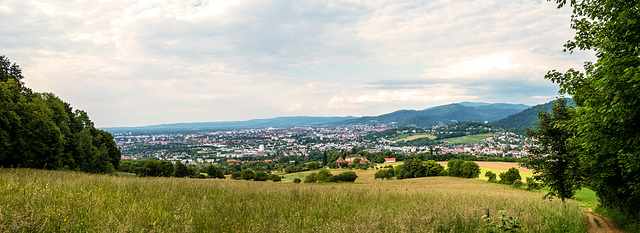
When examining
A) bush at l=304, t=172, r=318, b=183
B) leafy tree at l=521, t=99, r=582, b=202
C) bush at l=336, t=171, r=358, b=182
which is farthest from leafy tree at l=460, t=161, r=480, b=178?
leafy tree at l=521, t=99, r=582, b=202

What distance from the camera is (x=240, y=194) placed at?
6.78 m

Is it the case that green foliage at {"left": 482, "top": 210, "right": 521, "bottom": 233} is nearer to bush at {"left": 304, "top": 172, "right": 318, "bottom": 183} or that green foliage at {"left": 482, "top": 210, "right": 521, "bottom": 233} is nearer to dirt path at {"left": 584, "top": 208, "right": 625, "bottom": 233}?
dirt path at {"left": 584, "top": 208, "right": 625, "bottom": 233}

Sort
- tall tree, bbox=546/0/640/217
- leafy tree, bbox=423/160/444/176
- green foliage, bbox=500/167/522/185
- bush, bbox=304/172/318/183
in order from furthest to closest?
leafy tree, bbox=423/160/444/176 < bush, bbox=304/172/318/183 < green foliage, bbox=500/167/522/185 < tall tree, bbox=546/0/640/217

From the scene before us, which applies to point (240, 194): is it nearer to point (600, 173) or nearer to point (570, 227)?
point (570, 227)

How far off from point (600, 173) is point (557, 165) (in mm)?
3999

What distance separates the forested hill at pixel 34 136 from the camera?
80.8 ft

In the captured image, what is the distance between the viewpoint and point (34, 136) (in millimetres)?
27078

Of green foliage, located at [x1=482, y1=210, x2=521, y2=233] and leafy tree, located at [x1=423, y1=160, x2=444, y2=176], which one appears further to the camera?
leafy tree, located at [x1=423, y1=160, x2=444, y2=176]

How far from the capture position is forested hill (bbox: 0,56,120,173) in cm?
2462

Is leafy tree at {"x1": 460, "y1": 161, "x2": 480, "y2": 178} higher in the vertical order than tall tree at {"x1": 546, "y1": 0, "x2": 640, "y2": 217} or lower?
lower

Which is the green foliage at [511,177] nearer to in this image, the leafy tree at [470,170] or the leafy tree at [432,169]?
the leafy tree at [470,170]

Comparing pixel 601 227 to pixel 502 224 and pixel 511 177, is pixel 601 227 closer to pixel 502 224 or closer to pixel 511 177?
pixel 502 224

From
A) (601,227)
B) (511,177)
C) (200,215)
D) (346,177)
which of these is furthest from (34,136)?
(511,177)

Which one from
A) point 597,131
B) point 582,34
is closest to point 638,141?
point 597,131
